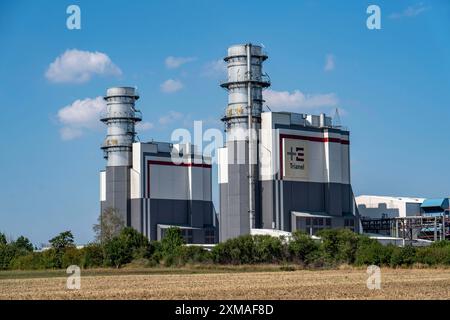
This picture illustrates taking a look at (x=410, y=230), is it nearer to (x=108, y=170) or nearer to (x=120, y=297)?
(x=108, y=170)

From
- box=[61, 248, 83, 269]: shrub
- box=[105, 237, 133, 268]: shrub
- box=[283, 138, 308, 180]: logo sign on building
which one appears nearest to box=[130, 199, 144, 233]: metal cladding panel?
box=[61, 248, 83, 269]: shrub

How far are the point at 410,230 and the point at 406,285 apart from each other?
72346mm

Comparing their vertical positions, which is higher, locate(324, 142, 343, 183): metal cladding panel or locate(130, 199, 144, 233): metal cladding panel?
locate(324, 142, 343, 183): metal cladding panel

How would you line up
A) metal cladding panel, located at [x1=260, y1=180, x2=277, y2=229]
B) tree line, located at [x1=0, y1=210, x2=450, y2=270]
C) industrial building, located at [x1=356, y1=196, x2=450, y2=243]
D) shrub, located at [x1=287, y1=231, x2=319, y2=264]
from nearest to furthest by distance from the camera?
tree line, located at [x1=0, y1=210, x2=450, y2=270] → shrub, located at [x1=287, y1=231, x2=319, y2=264] → metal cladding panel, located at [x1=260, y1=180, x2=277, y2=229] → industrial building, located at [x1=356, y1=196, x2=450, y2=243]

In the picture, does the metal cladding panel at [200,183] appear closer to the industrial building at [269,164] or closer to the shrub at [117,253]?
the industrial building at [269,164]

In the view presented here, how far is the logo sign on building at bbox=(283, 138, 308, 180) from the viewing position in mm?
108594

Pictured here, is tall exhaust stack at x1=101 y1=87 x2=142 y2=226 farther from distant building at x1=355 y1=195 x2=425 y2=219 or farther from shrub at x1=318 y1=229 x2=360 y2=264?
shrub at x1=318 y1=229 x2=360 y2=264

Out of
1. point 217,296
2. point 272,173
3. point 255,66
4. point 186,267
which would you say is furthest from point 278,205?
point 217,296

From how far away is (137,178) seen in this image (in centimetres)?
12438

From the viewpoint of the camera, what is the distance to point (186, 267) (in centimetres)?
8631

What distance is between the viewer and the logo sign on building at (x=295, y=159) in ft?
356

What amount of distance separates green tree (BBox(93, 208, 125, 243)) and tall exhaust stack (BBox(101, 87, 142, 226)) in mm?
3730

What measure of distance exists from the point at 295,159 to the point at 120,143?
87.8 feet

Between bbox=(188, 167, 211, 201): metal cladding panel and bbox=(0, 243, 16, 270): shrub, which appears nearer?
bbox=(0, 243, 16, 270): shrub
